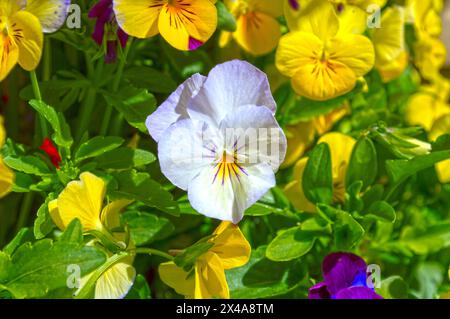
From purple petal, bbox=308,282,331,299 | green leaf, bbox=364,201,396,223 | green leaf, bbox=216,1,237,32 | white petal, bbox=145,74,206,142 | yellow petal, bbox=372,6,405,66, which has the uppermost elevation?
green leaf, bbox=216,1,237,32

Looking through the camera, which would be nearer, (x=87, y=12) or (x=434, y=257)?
(x=87, y=12)

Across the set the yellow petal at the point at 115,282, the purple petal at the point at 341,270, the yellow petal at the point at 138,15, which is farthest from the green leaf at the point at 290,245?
the yellow petal at the point at 138,15

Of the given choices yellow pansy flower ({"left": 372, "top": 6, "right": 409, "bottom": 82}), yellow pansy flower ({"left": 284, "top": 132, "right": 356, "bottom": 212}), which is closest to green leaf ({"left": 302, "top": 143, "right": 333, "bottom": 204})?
yellow pansy flower ({"left": 284, "top": 132, "right": 356, "bottom": 212})

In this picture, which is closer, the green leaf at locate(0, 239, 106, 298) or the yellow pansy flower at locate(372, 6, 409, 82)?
the green leaf at locate(0, 239, 106, 298)

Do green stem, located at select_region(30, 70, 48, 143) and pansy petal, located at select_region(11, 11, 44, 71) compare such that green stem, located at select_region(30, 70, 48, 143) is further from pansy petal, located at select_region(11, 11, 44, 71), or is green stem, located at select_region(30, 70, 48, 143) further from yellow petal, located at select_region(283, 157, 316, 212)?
yellow petal, located at select_region(283, 157, 316, 212)
